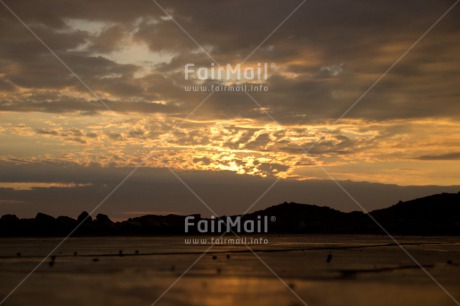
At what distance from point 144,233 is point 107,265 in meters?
137

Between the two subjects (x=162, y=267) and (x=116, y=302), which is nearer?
(x=116, y=302)

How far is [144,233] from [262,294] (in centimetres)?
15649

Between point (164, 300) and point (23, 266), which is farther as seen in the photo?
point (23, 266)

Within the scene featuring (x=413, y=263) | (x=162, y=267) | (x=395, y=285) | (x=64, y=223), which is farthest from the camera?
(x=64, y=223)

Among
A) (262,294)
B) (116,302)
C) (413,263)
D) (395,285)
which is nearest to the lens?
(116,302)

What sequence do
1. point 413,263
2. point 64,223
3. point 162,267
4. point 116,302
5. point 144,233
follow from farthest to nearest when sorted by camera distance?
point 144,233 < point 64,223 < point 413,263 < point 162,267 < point 116,302

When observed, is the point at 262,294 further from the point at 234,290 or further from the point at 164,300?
the point at 164,300

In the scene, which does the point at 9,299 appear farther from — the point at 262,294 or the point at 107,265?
the point at 107,265

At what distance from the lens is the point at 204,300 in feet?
95.0

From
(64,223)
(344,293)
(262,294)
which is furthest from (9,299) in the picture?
(64,223)

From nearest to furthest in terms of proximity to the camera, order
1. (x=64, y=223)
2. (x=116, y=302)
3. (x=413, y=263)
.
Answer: (x=116, y=302)
(x=413, y=263)
(x=64, y=223)

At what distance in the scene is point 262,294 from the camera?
31062mm

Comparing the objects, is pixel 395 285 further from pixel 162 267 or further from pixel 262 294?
pixel 162 267

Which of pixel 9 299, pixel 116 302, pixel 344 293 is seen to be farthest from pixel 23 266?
pixel 344 293
